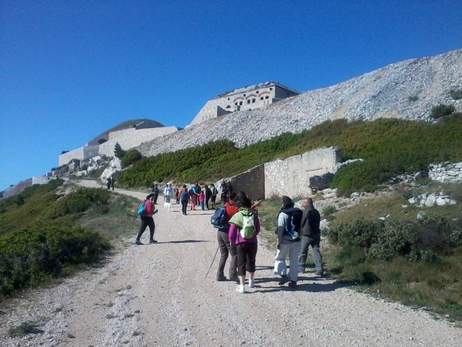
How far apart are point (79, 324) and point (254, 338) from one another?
2575 mm

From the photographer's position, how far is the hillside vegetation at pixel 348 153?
20.0 m

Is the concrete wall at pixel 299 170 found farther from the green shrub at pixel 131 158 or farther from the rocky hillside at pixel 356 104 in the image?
the green shrub at pixel 131 158

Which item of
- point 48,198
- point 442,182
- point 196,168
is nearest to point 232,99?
point 196,168

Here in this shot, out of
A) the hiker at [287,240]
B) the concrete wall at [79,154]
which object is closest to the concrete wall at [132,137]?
the concrete wall at [79,154]

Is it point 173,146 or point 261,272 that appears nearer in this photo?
point 261,272

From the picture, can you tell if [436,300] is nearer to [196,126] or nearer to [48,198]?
[48,198]

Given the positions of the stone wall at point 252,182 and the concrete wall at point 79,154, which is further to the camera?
the concrete wall at point 79,154

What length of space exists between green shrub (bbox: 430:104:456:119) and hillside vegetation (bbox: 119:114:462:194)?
1.33m

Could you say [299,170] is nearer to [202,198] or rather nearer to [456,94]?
[202,198]

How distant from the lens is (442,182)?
17.1 metres

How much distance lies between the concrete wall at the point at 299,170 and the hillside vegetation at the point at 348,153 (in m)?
1.57

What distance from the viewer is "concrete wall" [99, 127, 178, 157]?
212 feet

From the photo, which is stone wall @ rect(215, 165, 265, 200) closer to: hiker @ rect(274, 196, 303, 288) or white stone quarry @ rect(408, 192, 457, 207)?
white stone quarry @ rect(408, 192, 457, 207)

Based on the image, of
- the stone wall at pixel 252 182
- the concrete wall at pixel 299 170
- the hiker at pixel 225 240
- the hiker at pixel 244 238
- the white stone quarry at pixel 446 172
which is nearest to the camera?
the hiker at pixel 244 238
